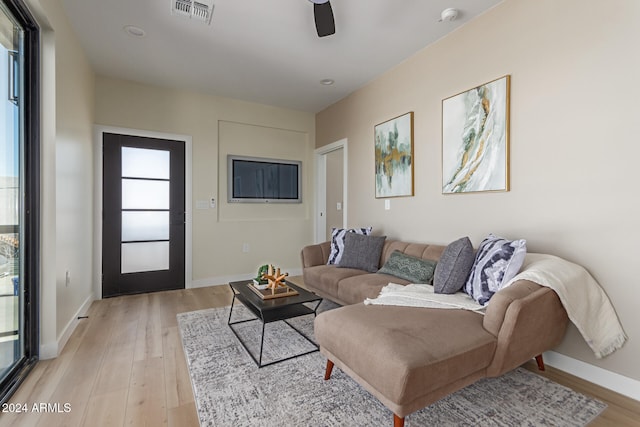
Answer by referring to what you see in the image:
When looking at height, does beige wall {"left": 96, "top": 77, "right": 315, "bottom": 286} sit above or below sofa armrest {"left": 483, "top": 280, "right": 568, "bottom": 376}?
above

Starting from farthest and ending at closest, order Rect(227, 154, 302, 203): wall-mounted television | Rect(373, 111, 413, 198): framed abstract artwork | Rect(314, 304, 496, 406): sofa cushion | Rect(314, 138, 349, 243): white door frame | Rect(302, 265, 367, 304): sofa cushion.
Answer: Rect(314, 138, 349, 243): white door frame, Rect(227, 154, 302, 203): wall-mounted television, Rect(373, 111, 413, 198): framed abstract artwork, Rect(302, 265, 367, 304): sofa cushion, Rect(314, 304, 496, 406): sofa cushion

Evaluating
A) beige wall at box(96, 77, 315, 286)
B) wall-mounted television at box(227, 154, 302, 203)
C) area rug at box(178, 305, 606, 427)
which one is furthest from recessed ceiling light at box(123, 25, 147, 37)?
area rug at box(178, 305, 606, 427)

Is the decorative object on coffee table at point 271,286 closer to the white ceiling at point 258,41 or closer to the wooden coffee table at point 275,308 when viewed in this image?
the wooden coffee table at point 275,308

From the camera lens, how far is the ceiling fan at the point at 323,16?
2.03 meters

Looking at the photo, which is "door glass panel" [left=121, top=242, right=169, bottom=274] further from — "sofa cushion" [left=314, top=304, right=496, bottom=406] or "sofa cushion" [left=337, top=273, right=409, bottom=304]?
"sofa cushion" [left=314, top=304, right=496, bottom=406]

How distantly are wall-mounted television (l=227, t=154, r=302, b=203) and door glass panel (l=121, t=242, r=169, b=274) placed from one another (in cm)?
111

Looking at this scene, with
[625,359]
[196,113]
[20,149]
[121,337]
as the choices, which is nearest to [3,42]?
[20,149]

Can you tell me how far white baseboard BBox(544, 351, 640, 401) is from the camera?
5.65 ft

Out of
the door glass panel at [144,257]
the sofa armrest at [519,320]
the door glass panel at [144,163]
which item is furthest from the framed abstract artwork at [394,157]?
the door glass panel at [144,257]

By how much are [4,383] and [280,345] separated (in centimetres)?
160

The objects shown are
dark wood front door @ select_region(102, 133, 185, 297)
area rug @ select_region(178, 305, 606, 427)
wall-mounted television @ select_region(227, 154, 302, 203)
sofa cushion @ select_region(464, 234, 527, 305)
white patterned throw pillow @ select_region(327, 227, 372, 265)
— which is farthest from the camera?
wall-mounted television @ select_region(227, 154, 302, 203)

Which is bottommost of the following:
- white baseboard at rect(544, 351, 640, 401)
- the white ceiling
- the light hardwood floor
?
the light hardwood floor

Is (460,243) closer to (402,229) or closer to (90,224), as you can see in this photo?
(402,229)

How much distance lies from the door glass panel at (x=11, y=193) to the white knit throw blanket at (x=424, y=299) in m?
2.19
